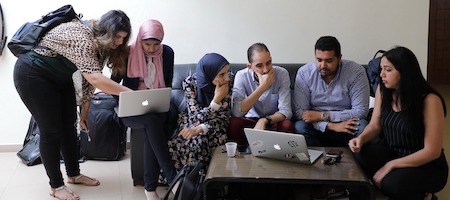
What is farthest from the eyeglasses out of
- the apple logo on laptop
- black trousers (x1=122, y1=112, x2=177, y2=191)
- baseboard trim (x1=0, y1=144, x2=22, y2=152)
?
baseboard trim (x1=0, y1=144, x2=22, y2=152)

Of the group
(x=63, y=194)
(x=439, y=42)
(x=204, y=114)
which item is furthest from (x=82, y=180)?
(x=439, y=42)

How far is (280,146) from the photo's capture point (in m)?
2.16

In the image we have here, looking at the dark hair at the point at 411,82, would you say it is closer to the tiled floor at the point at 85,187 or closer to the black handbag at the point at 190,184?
the tiled floor at the point at 85,187

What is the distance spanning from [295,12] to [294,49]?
296 mm

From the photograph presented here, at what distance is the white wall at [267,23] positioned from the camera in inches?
139

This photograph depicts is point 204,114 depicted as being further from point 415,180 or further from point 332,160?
point 415,180

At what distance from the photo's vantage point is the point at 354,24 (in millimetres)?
3564

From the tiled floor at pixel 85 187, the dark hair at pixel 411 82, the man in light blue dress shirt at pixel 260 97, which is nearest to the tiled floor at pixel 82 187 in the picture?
the tiled floor at pixel 85 187

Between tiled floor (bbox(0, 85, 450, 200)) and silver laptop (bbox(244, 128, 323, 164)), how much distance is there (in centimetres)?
91

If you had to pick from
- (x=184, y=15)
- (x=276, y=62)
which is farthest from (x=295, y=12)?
(x=184, y=15)

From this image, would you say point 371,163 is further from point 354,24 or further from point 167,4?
point 167,4

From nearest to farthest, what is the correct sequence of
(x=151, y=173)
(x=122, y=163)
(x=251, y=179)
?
(x=251, y=179) → (x=151, y=173) → (x=122, y=163)

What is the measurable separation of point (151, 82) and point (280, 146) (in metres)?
1.05

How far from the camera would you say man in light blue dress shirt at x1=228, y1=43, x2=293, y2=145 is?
2852 mm
